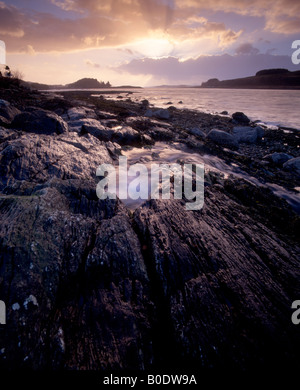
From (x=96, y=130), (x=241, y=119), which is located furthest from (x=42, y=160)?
(x=241, y=119)

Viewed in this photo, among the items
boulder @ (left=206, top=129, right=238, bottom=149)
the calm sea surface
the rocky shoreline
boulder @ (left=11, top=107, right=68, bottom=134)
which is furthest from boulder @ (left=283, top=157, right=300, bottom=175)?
the calm sea surface

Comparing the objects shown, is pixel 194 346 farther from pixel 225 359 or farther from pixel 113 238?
pixel 113 238

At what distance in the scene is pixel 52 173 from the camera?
5613 millimetres

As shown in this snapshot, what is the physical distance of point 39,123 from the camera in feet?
29.7

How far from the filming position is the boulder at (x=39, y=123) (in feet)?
29.4

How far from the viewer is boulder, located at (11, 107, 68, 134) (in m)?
8.96

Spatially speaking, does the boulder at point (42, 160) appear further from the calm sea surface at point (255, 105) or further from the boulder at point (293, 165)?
the calm sea surface at point (255, 105)

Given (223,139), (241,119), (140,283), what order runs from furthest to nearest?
(241,119)
(223,139)
(140,283)

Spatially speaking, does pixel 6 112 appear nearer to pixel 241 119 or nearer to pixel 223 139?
pixel 223 139

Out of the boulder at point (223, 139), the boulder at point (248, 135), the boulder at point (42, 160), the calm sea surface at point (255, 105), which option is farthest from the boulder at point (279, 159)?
the calm sea surface at point (255, 105)

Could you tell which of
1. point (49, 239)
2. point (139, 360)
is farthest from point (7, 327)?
point (139, 360)

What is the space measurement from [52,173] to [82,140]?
312cm

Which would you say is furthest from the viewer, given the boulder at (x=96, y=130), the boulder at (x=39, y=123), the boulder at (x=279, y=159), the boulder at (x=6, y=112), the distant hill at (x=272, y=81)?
the distant hill at (x=272, y=81)

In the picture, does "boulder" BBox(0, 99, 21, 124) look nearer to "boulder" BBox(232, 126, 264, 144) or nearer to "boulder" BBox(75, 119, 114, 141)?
"boulder" BBox(75, 119, 114, 141)
